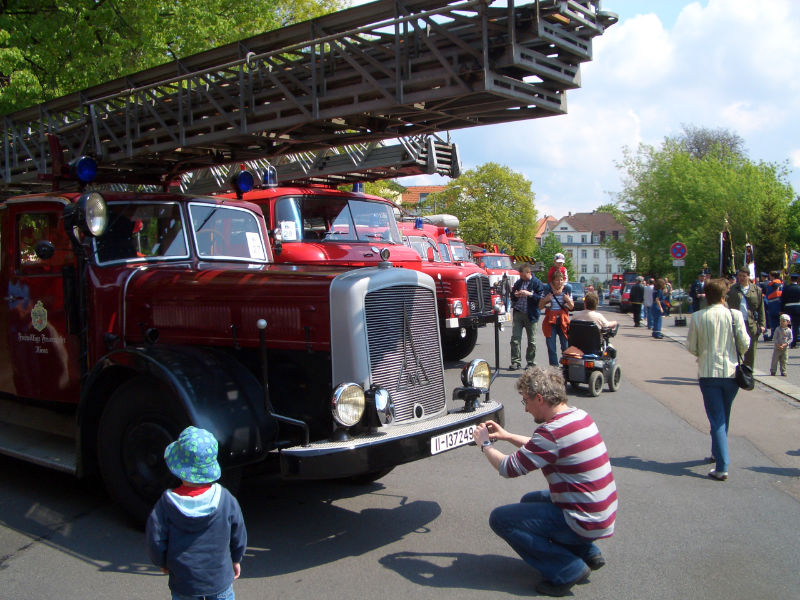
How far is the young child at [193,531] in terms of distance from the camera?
9.20ft

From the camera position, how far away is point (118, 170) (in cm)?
870

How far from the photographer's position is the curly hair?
3.86 m

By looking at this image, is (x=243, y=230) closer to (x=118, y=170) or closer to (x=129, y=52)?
→ (x=118, y=170)

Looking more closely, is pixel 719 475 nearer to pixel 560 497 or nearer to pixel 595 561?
pixel 595 561

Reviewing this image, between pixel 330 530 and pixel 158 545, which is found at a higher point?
pixel 158 545

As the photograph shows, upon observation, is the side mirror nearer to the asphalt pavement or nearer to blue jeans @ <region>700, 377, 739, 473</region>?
the asphalt pavement

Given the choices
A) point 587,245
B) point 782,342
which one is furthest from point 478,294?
point 587,245

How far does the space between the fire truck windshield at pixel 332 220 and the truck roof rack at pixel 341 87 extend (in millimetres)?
925

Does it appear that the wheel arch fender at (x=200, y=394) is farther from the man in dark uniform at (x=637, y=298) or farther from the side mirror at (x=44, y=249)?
the man in dark uniform at (x=637, y=298)

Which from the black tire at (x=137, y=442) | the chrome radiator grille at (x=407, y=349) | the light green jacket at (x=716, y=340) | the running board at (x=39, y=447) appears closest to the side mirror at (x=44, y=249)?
the black tire at (x=137, y=442)

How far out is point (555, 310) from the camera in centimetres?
1066

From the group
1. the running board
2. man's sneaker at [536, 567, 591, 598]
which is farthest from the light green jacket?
the running board

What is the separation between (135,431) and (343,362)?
1.49 m

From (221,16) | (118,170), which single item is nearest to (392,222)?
(118,170)
